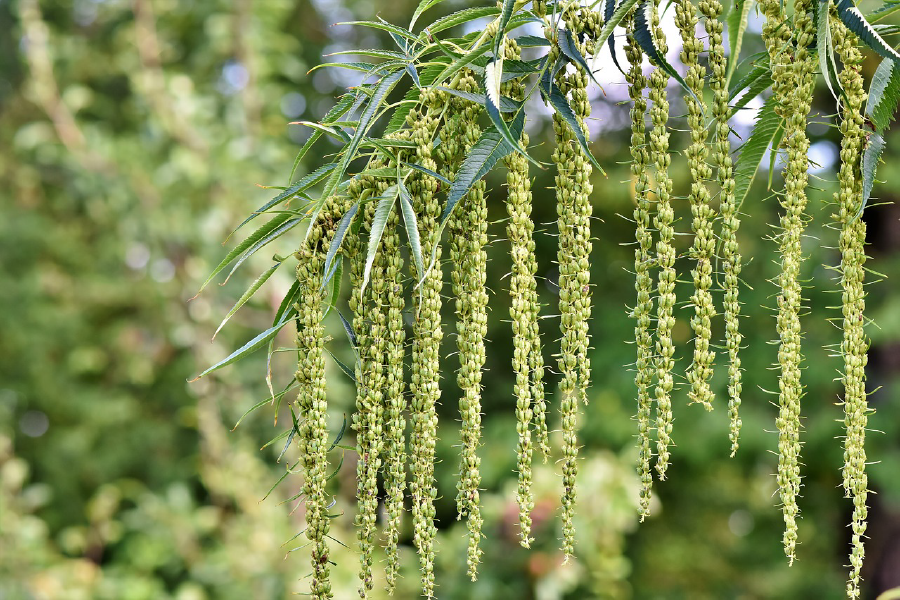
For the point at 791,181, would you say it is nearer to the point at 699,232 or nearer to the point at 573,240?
the point at 699,232

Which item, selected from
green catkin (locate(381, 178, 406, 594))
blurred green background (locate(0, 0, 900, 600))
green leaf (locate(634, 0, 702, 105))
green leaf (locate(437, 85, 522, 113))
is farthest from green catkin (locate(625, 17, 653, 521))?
blurred green background (locate(0, 0, 900, 600))

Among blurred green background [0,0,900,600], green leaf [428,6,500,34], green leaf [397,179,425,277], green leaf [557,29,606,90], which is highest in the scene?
blurred green background [0,0,900,600]

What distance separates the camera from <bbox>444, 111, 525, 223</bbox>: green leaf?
0.84 meters

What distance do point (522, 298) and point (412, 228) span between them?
5.3 inches

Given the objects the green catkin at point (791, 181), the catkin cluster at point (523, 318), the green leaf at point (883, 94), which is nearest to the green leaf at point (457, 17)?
the catkin cluster at point (523, 318)

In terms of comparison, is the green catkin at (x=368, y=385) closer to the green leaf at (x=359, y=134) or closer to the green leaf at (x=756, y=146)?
the green leaf at (x=359, y=134)

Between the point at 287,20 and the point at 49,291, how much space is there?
2.43 m

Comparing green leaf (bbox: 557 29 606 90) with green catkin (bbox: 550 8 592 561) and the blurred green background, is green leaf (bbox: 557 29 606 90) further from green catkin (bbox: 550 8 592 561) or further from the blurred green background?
the blurred green background

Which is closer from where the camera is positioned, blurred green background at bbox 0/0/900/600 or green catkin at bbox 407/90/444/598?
green catkin at bbox 407/90/444/598

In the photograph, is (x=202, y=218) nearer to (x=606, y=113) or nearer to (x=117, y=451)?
(x=117, y=451)

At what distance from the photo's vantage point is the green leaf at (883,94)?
2.82 feet

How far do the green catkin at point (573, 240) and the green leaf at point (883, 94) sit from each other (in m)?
0.28

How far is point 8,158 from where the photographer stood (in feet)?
19.4

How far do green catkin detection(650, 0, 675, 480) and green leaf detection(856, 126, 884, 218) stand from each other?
182mm
